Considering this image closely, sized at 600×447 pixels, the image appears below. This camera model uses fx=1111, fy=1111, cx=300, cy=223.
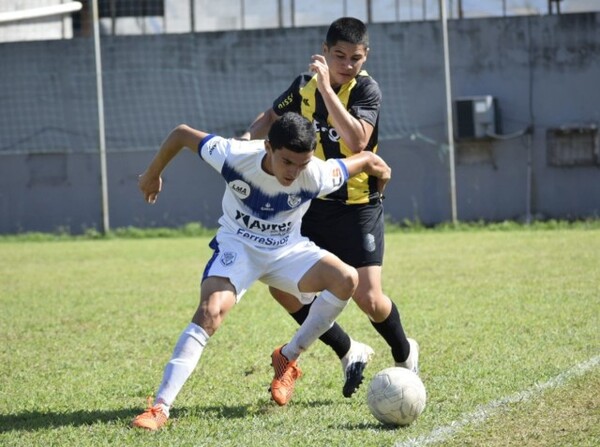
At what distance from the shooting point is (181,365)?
540cm

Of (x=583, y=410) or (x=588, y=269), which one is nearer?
(x=583, y=410)

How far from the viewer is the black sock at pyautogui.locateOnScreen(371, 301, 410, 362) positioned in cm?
629

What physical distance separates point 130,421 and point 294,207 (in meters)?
1.38

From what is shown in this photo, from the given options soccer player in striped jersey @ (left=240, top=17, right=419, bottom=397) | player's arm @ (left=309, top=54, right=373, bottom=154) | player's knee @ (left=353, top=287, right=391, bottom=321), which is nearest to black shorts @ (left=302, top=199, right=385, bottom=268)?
soccer player in striped jersey @ (left=240, top=17, right=419, bottom=397)

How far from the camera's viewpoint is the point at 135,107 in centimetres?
2209

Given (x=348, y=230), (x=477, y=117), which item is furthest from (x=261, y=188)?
(x=477, y=117)

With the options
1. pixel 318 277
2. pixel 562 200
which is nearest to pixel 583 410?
pixel 318 277

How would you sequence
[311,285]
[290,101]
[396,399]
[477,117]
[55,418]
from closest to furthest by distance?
[396,399]
[55,418]
[311,285]
[290,101]
[477,117]

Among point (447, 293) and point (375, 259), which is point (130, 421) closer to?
point (375, 259)

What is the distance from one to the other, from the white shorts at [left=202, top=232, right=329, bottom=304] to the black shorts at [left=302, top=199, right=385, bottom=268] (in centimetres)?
43

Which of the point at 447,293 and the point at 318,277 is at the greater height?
the point at 318,277

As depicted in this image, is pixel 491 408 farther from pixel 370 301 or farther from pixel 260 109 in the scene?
pixel 260 109

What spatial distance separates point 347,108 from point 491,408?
1.88 m

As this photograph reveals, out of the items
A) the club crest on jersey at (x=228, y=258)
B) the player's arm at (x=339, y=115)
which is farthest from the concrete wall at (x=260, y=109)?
the club crest on jersey at (x=228, y=258)
